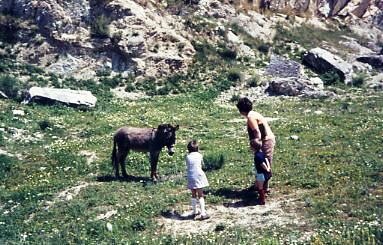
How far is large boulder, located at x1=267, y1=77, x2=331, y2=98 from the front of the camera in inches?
1258

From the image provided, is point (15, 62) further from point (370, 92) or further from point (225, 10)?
point (370, 92)

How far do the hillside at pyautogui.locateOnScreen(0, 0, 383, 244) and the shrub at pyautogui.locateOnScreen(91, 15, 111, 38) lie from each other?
9 centimetres

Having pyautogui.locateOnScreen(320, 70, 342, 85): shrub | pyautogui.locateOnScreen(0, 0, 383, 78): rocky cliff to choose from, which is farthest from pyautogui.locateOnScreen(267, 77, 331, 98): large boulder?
pyautogui.locateOnScreen(0, 0, 383, 78): rocky cliff

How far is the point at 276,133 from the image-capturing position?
2166 cm

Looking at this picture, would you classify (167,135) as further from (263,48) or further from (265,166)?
(263,48)

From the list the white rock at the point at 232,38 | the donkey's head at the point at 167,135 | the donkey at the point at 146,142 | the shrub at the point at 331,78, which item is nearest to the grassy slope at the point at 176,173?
the donkey at the point at 146,142

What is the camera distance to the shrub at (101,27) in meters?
35.9

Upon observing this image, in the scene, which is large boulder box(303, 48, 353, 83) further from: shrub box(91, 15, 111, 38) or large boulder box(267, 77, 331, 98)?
shrub box(91, 15, 111, 38)

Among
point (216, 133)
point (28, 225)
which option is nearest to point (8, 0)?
point (216, 133)

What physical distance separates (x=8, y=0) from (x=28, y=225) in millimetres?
26913

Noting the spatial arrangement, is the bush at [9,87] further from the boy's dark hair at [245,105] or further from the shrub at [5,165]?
the boy's dark hair at [245,105]

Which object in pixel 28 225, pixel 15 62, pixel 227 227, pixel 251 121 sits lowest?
pixel 15 62

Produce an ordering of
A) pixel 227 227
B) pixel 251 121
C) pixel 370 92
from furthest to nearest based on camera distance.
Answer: pixel 370 92, pixel 251 121, pixel 227 227

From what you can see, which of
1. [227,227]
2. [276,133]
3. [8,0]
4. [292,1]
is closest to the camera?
[227,227]
